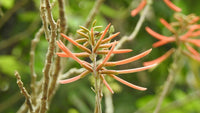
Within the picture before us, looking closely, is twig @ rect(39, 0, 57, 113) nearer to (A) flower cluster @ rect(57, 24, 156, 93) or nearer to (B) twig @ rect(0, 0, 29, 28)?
(A) flower cluster @ rect(57, 24, 156, 93)

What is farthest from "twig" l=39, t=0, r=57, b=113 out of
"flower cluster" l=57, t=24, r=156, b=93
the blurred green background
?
the blurred green background

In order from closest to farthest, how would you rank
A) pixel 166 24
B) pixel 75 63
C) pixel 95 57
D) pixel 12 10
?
pixel 95 57, pixel 166 24, pixel 12 10, pixel 75 63

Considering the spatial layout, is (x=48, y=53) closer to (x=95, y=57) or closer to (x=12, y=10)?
(x=95, y=57)

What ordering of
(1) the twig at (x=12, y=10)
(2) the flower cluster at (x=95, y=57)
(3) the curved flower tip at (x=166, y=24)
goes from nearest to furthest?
1. (2) the flower cluster at (x=95, y=57)
2. (3) the curved flower tip at (x=166, y=24)
3. (1) the twig at (x=12, y=10)

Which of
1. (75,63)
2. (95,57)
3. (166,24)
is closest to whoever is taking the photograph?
(95,57)

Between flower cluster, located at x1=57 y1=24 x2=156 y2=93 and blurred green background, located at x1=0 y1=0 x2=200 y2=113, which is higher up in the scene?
flower cluster, located at x1=57 y1=24 x2=156 y2=93

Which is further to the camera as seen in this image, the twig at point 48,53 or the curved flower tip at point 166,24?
the curved flower tip at point 166,24

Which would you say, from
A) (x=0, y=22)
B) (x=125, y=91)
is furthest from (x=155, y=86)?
(x=0, y=22)

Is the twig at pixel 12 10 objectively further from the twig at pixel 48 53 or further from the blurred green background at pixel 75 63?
the twig at pixel 48 53

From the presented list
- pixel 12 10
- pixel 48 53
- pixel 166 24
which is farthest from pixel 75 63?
pixel 48 53

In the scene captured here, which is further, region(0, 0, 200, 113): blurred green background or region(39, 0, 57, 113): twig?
region(0, 0, 200, 113): blurred green background

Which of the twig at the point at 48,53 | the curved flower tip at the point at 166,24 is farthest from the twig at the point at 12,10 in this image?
the twig at the point at 48,53
